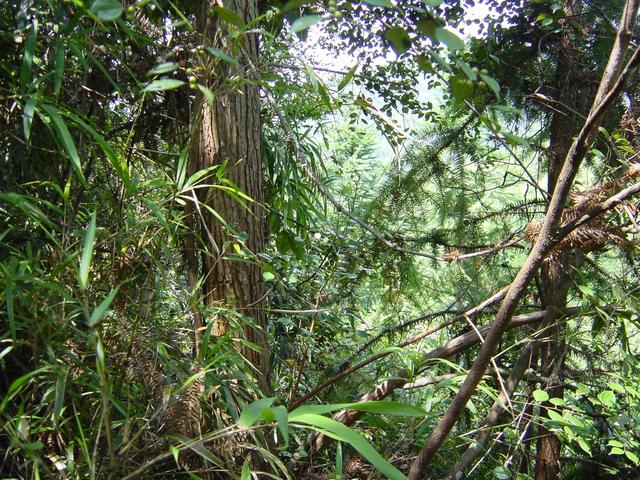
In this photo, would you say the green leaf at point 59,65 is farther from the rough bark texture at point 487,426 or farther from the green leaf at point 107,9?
the rough bark texture at point 487,426

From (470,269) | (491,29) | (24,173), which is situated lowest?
(470,269)

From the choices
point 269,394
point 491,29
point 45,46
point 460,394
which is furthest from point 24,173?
point 491,29

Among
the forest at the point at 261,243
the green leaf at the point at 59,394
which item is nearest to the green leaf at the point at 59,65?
the forest at the point at 261,243

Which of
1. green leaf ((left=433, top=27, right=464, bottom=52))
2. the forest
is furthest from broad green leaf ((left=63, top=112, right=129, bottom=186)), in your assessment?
green leaf ((left=433, top=27, right=464, bottom=52))

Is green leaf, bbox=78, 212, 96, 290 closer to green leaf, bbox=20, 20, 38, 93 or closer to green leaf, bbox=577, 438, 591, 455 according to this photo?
green leaf, bbox=20, 20, 38, 93

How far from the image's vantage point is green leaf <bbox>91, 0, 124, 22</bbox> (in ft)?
2.08

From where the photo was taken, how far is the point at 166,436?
107cm

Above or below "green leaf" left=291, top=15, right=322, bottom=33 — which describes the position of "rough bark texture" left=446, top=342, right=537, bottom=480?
below

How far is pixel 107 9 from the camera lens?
2.14 feet

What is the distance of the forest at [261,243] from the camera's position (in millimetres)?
1041

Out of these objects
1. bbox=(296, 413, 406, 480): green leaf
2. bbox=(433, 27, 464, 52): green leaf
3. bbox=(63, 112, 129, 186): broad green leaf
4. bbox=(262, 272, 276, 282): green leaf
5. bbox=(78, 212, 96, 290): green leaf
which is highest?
bbox=(433, 27, 464, 52): green leaf

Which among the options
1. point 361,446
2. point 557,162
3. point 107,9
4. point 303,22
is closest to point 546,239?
point 361,446

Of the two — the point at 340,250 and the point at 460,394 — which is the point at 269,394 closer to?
the point at 460,394

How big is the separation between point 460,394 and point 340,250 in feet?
3.92
